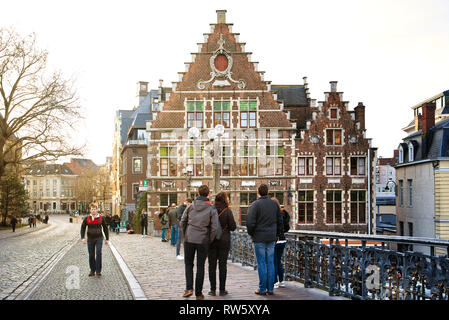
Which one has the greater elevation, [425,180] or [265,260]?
[425,180]

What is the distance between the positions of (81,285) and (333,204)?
108 feet

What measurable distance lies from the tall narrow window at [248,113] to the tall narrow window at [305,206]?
665cm

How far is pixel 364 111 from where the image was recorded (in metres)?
43.2

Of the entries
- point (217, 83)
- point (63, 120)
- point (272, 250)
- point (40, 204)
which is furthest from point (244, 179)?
point (40, 204)

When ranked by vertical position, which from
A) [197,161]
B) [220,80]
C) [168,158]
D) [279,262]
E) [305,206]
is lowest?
[305,206]

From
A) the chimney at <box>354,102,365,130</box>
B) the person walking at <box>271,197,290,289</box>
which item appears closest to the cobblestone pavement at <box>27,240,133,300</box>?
the person walking at <box>271,197,290,289</box>

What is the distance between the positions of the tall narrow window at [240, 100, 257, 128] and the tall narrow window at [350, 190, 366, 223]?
9686 mm

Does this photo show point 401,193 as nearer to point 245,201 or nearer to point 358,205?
point 358,205

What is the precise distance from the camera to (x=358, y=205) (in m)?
42.0

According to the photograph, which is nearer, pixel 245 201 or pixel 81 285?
pixel 81 285

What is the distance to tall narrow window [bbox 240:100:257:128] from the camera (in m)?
41.5

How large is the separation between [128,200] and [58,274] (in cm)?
4568

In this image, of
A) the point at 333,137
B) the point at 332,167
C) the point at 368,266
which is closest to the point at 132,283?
the point at 368,266

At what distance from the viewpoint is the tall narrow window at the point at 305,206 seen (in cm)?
4156
